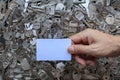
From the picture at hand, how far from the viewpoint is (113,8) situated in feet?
3.27

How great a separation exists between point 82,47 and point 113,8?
16cm

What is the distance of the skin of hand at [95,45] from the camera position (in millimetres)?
932

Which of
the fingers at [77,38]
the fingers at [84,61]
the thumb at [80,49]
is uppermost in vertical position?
the fingers at [77,38]

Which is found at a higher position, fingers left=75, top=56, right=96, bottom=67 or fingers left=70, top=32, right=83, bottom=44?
fingers left=70, top=32, right=83, bottom=44

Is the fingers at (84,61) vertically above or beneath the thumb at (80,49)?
beneath

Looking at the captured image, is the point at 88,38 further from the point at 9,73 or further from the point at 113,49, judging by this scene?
the point at 9,73

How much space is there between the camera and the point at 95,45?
936mm

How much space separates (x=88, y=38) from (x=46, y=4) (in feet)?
0.53

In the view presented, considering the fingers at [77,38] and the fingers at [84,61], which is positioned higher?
the fingers at [77,38]

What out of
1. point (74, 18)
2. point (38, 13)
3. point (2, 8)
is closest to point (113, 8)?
point (74, 18)

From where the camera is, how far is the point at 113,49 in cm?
94

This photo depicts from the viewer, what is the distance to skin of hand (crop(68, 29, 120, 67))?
93 cm

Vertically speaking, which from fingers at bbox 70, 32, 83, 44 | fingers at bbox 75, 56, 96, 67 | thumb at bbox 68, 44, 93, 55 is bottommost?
fingers at bbox 75, 56, 96, 67

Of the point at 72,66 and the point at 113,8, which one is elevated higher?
the point at 113,8
